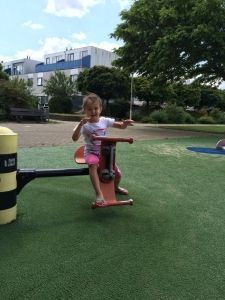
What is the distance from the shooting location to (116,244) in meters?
3.34

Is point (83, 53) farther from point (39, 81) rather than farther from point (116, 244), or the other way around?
point (116, 244)

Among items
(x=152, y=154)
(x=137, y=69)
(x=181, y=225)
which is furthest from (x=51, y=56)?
(x=181, y=225)

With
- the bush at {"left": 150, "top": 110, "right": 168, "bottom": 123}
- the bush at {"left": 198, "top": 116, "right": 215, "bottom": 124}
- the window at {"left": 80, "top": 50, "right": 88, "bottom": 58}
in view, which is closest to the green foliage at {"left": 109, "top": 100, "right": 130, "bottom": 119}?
the bush at {"left": 150, "top": 110, "right": 168, "bottom": 123}

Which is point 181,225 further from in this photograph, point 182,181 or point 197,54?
point 197,54

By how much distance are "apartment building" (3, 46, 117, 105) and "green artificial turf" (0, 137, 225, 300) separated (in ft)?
169

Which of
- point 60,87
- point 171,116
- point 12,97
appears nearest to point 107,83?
point 171,116

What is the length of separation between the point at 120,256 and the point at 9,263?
818mm

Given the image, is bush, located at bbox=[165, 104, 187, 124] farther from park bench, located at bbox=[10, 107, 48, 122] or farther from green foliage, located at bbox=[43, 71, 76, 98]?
green foliage, located at bbox=[43, 71, 76, 98]

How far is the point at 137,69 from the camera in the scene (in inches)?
824

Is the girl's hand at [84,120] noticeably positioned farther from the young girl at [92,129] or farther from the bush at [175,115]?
the bush at [175,115]

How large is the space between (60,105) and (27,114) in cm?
1743

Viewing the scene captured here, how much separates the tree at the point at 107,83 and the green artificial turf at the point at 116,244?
33315 mm

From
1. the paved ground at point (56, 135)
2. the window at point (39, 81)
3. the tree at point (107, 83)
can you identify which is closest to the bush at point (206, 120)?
the tree at point (107, 83)

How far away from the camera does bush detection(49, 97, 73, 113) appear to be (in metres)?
41.2
